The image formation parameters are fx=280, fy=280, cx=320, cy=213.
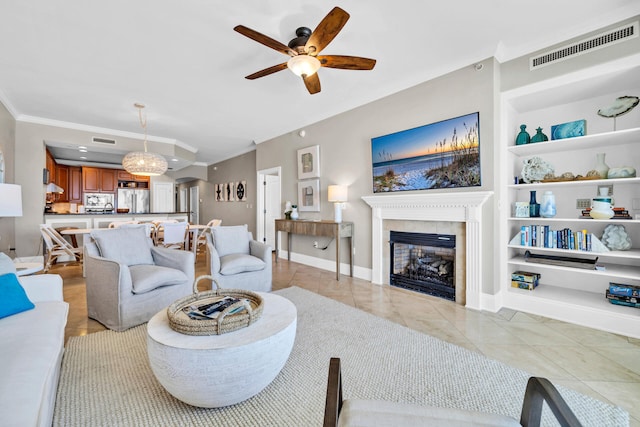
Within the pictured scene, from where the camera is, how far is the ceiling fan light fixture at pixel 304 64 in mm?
2363

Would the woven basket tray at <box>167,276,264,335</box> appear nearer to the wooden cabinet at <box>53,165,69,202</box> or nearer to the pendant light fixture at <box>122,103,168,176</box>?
the pendant light fixture at <box>122,103,168,176</box>

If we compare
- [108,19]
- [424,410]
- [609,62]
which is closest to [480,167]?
[609,62]

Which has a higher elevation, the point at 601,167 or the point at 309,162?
the point at 309,162

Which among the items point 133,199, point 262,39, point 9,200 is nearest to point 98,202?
point 133,199

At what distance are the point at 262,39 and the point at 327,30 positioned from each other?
507mm

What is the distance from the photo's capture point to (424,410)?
3.00 feet

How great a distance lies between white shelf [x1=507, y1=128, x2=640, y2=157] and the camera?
2.39 m

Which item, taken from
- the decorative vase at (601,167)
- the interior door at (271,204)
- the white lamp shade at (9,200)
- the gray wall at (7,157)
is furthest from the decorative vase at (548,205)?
the gray wall at (7,157)

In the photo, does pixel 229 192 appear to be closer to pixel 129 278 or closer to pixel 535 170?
pixel 129 278

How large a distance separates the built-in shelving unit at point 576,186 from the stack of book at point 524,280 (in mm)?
53

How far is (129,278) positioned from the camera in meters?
2.32

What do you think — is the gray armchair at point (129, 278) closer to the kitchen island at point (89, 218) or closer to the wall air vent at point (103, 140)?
the kitchen island at point (89, 218)

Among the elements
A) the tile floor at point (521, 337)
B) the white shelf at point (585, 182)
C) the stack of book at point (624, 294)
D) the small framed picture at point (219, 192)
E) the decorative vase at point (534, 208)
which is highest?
the small framed picture at point (219, 192)

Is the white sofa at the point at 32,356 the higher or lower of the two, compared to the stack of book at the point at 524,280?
higher
